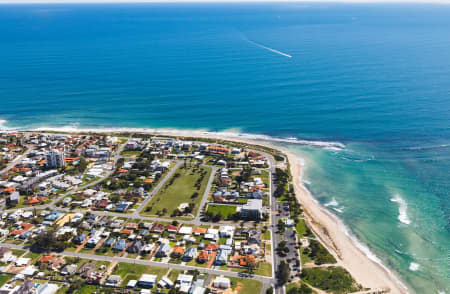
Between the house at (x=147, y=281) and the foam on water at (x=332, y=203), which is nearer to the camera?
the house at (x=147, y=281)

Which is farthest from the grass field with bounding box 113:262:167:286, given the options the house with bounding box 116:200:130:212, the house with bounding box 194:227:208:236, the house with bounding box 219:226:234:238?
the house with bounding box 116:200:130:212

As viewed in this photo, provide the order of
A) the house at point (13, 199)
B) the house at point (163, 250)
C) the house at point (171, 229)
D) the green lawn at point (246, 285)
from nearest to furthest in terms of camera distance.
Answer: the green lawn at point (246, 285)
the house at point (163, 250)
the house at point (171, 229)
the house at point (13, 199)

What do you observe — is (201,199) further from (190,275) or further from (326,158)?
(326,158)

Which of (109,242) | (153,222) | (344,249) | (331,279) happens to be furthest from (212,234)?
(344,249)

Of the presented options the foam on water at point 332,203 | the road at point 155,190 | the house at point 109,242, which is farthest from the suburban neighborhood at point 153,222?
the foam on water at point 332,203

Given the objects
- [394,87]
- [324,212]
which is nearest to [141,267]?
[324,212]

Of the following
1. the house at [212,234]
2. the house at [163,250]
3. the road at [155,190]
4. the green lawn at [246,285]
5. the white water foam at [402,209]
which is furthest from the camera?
the white water foam at [402,209]

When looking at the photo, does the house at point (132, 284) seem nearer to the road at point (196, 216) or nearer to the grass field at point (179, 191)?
the road at point (196, 216)
